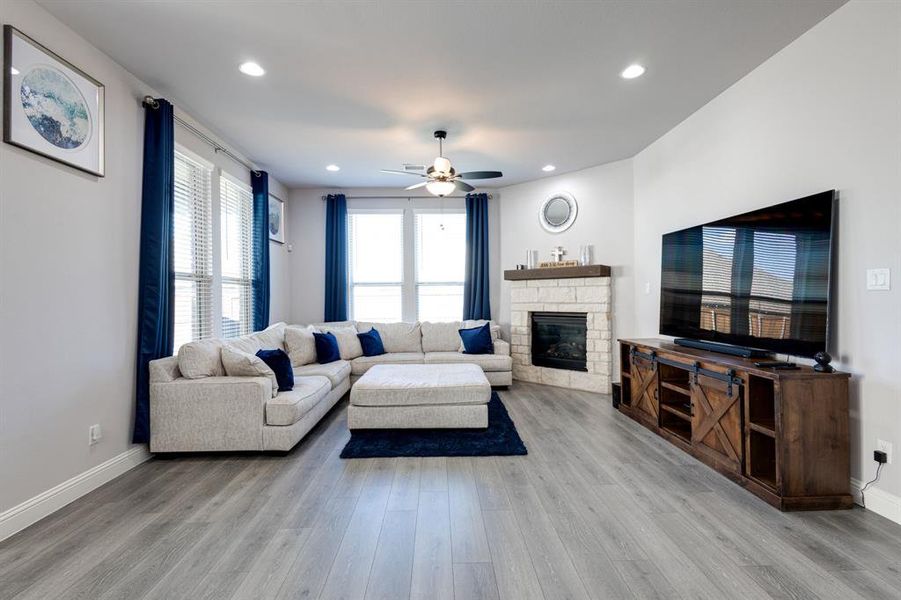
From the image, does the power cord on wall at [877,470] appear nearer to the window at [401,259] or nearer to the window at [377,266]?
the window at [401,259]

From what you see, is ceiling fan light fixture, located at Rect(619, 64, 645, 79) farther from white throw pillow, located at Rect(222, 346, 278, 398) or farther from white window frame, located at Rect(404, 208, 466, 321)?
white throw pillow, located at Rect(222, 346, 278, 398)

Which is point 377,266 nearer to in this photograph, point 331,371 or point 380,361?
point 380,361

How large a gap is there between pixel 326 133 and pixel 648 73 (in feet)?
9.57

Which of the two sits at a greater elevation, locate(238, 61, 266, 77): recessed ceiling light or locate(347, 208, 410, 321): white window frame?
locate(238, 61, 266, 77): recessed ceiling light

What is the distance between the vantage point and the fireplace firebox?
509cm

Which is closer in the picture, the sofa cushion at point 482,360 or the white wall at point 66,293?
the white wall at point 66,293

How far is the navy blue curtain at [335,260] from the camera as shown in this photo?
579 cm

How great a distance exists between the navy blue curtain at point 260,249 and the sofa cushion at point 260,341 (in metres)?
0.30

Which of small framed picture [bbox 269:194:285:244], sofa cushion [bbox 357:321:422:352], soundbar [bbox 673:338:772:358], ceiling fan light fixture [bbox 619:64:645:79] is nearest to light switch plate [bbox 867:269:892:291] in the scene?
soundbar [bbox 673:338:772:358]

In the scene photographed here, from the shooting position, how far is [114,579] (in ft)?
5.42

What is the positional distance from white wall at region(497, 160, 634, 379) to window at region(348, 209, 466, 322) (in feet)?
2.43

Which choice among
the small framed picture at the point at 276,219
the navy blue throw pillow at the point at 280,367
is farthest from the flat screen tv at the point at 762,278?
the small framed picture at the point at 276,219

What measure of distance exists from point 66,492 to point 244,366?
119cm

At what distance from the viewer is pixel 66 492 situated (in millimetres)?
2289
